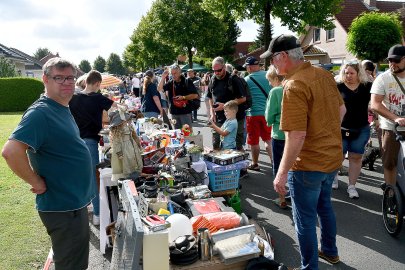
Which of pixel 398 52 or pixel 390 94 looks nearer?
pixel 398 52

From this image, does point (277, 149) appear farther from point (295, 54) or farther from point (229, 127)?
point (295, 54)

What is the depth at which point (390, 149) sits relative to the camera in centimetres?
406

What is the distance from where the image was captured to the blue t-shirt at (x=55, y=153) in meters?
2.26

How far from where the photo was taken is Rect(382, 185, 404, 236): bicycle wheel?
3588 millimetres

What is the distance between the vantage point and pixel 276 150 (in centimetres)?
464

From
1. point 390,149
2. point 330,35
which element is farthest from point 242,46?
point 390,149

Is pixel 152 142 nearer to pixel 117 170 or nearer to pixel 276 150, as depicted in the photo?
pixel 117 170

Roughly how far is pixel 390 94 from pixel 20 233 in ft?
15.7

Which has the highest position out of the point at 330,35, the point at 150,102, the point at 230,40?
the point at 230,40

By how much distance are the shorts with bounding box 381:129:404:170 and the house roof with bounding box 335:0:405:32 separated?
85.2ft

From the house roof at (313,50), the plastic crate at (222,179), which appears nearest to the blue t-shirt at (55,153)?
the plastic crate at (222,179)

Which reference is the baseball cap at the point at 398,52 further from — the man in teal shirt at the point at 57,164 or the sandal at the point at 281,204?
the man in teal shirt at the point at 57,164

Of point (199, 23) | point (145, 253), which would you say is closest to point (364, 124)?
point (145, 253)

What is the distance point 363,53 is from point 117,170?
68.0ft
